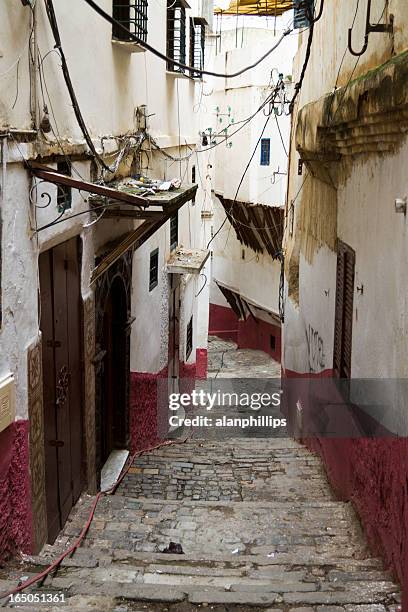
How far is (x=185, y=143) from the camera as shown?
14234 mm

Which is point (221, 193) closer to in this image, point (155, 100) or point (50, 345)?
point (155, 100)

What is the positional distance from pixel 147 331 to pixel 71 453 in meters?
4.28

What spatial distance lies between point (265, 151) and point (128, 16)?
1456cm

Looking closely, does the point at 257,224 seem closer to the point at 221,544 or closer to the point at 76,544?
the point at 221,544

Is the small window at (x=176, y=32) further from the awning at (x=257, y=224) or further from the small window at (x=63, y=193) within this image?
the awning at (x=257, y=224)

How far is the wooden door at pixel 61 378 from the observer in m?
6.68

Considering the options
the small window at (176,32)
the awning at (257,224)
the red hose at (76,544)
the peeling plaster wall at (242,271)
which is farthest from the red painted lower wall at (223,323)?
the red hose at (76,544)

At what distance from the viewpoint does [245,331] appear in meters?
27.2

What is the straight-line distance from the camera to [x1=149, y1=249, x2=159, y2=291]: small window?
38.7 ft

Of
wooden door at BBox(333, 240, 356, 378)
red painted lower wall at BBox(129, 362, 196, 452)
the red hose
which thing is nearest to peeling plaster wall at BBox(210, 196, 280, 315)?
red painted lower wall at BBox(129, 362, 196, 452)

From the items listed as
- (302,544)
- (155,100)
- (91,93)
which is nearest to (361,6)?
(91,93)

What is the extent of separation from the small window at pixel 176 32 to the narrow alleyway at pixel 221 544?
6.68m

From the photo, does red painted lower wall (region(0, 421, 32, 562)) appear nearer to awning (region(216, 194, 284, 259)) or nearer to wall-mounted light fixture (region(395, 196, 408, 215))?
wall-mounted light fixture (region(395, 196, 408, 215))

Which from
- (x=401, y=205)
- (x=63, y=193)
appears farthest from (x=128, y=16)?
(x=401, y=205)
